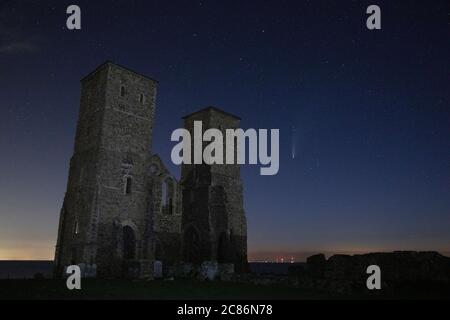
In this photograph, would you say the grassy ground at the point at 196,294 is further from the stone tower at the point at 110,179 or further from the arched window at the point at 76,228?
the arched window at the point at 76,228

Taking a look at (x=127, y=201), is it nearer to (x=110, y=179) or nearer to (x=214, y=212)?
(x=110, y=179)

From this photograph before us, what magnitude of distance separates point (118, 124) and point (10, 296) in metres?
15.3

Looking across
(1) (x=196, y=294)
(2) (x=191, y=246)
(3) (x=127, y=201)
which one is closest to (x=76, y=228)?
(3) (x=127, y=201)

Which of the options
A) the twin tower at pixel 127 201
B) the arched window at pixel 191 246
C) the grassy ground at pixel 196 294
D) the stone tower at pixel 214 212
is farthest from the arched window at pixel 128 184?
the grassy ground at pixel 196 294

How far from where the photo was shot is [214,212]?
31125mm

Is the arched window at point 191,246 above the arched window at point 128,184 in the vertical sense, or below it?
below

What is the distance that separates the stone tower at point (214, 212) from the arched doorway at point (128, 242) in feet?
18.4

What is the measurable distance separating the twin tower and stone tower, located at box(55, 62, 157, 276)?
0.06 metres

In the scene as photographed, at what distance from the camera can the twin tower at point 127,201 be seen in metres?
23.4

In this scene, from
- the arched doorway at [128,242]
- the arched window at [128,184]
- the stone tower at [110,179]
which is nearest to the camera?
the stone tower at [110,179]

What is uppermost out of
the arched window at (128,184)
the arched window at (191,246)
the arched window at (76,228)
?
the arched window at (128,184)

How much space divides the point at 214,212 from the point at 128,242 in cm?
804

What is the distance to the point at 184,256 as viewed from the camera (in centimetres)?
2994
